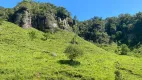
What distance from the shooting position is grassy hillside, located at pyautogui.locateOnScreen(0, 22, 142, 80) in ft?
305

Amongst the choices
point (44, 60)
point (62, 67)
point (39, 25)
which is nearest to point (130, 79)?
point (62, 67)

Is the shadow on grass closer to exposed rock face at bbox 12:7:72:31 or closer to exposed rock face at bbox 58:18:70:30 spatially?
exposed rock face at bbox 12:7:72:31

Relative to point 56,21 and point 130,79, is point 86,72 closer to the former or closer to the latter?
point 130,79

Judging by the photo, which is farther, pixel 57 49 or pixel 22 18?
pixel 22 18

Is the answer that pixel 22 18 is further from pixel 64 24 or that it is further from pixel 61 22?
pixel 64 24

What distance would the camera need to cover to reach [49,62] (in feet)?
344

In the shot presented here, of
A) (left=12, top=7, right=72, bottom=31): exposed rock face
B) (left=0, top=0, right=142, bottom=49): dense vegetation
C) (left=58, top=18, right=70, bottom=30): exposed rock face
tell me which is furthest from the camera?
(left=58, top=18, right=70, bottom=30): exposed rock face

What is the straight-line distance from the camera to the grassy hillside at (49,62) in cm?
9294

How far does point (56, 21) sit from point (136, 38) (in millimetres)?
50164

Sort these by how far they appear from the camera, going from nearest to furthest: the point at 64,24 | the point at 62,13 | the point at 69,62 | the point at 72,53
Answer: the point at 69,62, the point at 72,53, the point at 64,24, the point at 62,13

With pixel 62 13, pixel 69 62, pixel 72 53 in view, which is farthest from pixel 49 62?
pixel 62 13

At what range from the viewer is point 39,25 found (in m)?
162

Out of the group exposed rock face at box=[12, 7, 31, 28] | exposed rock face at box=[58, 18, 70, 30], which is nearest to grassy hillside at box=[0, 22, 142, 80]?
exposed rock face at box=[12, 7, 31, 28]

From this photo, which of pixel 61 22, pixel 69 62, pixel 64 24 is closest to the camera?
pixel 69 62
